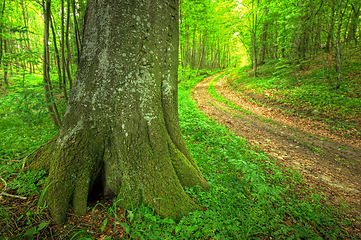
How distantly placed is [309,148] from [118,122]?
631 centimetres

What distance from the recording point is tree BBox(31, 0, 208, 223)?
2062 mm

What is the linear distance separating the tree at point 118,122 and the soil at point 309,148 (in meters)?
3.54

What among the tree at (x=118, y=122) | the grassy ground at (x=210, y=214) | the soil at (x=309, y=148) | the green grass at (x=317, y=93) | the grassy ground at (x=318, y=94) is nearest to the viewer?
the grassy ground at (x=210, y=214)

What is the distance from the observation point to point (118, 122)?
85.6 inches

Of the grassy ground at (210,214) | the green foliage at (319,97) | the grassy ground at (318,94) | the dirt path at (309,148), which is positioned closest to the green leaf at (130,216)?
the grassy ground at (210,214)

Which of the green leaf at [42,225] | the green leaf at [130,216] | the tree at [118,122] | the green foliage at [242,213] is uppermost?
the tree at [118,122]

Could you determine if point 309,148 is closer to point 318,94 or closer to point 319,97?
point 319,97

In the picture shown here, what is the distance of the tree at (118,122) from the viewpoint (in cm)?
206

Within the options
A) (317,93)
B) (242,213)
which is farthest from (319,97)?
(242,213)

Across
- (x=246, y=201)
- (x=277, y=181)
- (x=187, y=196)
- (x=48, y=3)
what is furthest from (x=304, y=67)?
(x=48, y=3)

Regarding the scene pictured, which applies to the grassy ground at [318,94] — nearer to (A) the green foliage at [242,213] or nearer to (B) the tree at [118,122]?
(A) the green foliage at [242,213]

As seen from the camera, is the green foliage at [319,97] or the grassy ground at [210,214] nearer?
the grassy ground at [210,214]

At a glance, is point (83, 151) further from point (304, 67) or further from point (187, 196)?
point (304, 67)

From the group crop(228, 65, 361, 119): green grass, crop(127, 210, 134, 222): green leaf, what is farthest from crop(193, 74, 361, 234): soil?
crop(127, 210, 134, 222): green leaf
